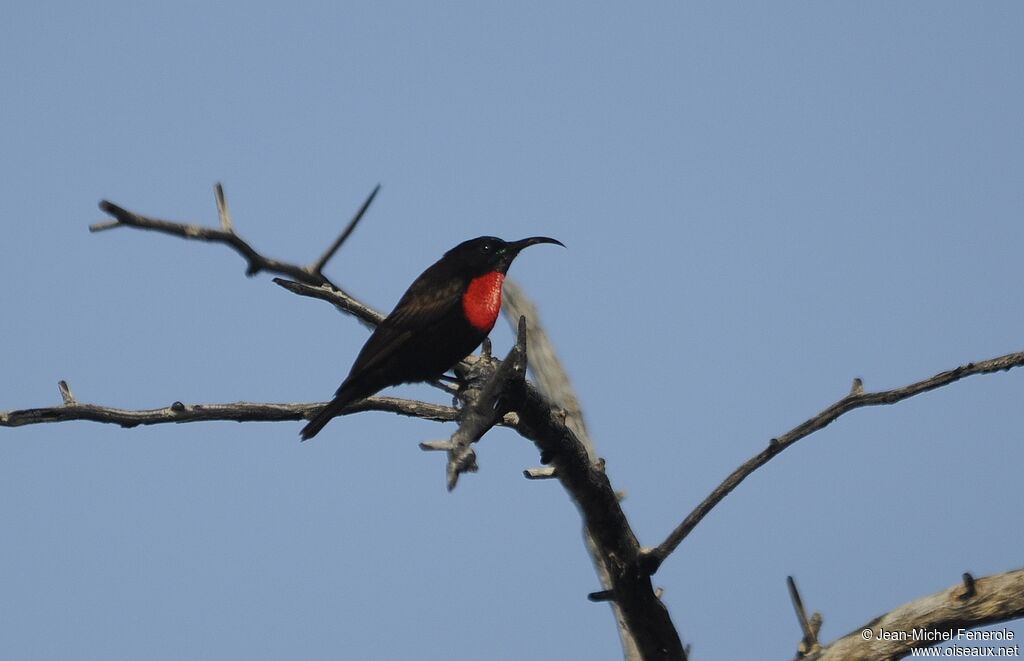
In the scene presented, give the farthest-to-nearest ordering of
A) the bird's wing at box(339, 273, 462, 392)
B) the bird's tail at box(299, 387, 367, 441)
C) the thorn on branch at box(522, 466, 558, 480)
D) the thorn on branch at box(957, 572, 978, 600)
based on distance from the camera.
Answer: the bird's wing at box(339, 273, 462, 392) → the bird's tail at box(299, 387, 367, 441) → the thorn on branch at box(522, 466, 558, 480) → the thorn on branch at box(957, 572, 978, 600)

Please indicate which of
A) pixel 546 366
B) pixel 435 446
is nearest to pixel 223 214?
pixel 435 446

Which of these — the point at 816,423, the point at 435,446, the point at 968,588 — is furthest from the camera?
the point at 816,423

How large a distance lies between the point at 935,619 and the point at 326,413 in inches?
118

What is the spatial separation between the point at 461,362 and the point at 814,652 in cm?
253

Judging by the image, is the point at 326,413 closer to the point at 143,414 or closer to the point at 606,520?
the point at 143,414

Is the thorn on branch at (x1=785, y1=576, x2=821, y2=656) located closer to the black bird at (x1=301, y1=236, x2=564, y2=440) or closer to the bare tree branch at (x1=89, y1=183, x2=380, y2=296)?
the black bird at (x1=301, y1=236, x2=564, y2=440)

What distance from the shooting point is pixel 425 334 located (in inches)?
232

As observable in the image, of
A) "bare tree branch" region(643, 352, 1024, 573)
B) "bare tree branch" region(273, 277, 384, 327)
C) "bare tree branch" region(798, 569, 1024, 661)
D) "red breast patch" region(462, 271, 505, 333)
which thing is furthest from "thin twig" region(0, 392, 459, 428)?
"bare tree branch" region(798, 569, 1024, 661)

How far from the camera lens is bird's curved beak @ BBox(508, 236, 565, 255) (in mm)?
6340

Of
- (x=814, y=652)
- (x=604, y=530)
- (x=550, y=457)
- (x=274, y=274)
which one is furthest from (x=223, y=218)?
(x=814, y=652)

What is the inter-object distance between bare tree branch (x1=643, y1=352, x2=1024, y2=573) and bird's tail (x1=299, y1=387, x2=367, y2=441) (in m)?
1.76

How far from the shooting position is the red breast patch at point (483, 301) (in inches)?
232

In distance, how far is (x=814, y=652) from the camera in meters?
4.97

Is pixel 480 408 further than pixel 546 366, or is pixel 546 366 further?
pixel 546 366
